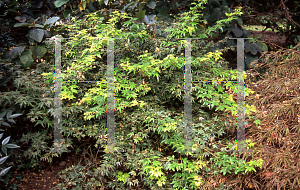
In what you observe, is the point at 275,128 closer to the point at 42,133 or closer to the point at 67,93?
the point at 67,93

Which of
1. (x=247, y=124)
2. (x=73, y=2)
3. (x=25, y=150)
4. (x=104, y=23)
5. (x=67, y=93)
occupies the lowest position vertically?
(x=25, y=150)

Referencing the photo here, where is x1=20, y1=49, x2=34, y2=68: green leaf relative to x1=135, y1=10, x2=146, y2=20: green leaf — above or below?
below

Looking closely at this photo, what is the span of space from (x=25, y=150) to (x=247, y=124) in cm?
196

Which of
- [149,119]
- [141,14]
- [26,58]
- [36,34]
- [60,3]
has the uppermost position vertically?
[60,3]

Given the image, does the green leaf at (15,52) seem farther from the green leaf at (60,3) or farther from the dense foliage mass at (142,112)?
the green leaf at (60,3)

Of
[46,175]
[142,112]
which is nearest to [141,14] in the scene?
[142,112]

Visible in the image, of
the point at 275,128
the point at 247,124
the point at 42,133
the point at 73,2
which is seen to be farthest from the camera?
the point at 73,2

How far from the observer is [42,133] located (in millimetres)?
2029

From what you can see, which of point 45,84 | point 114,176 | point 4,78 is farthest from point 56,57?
point 114,176

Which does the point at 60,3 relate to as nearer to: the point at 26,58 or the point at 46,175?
the point at 26,58

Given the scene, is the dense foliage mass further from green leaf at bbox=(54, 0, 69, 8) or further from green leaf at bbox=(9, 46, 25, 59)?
green leaf at bbox=(54, 0, 69, 8)

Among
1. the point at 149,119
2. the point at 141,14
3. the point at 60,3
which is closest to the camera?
the point at 149,119

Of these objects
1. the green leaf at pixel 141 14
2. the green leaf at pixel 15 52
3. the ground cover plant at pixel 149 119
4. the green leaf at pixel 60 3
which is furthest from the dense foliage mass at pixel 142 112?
the green leaf at pixel 60 3

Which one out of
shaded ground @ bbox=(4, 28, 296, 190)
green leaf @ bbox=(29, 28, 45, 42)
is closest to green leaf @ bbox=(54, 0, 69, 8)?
green leaf @ bbox=(29, 28, 45, 42)
